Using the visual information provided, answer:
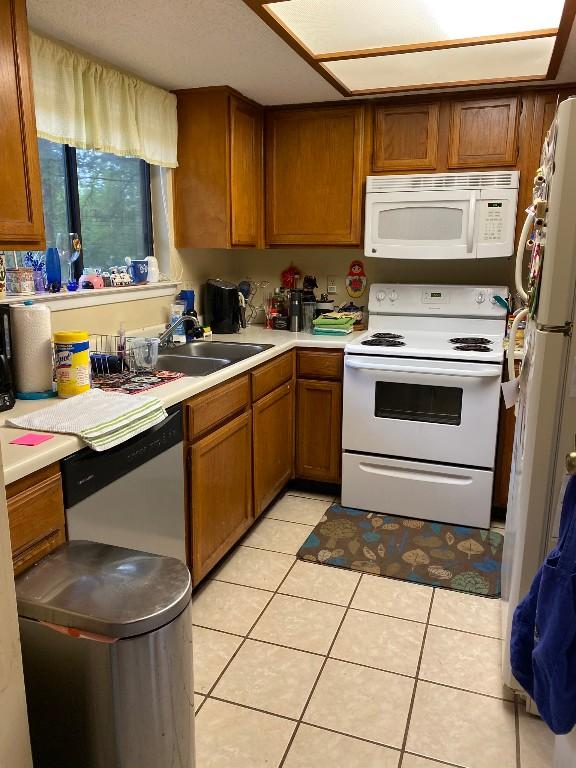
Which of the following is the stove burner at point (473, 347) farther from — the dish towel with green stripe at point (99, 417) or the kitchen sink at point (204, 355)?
the dish towel with green stripe at point (99, 417)

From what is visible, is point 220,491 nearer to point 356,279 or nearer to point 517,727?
point 517,727

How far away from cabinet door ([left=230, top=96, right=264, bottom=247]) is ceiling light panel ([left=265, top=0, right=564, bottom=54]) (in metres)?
0.89

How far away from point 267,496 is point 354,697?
4.04ft

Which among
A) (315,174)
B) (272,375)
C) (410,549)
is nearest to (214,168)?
(315,174)

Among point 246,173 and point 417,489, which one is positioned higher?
point 246,173

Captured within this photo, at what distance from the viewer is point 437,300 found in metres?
3.35

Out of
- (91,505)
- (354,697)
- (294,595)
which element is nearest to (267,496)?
(294,595)

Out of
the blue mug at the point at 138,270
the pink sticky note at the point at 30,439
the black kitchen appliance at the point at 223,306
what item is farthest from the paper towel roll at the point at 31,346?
the black kitchen appliance at the point at 223,306

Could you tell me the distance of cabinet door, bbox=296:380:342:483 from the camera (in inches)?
124

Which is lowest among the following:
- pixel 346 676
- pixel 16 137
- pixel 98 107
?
pixel 346 676

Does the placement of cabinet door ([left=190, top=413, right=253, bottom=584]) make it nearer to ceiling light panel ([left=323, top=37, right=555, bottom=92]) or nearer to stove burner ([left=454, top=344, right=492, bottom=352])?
stove burner ([left=454, top=344, right=492, bottom=352])

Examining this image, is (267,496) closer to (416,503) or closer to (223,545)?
(223,545)

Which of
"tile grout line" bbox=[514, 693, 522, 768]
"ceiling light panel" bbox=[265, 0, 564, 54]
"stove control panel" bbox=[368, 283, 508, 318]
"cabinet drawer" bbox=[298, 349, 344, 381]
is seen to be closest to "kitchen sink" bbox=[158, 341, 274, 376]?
"cabinet drawer" bbox=[298, 349, 344, 381]

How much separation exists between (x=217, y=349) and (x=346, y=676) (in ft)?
5.48
